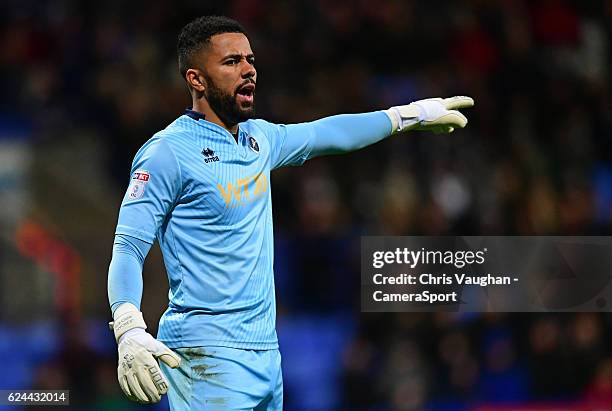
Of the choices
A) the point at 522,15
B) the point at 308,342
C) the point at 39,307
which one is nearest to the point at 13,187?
the point at 39,307

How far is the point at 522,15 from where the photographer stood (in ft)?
30.7

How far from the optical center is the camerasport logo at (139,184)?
3.35 metres

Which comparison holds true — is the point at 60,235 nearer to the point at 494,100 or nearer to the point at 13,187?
the point at 13,187

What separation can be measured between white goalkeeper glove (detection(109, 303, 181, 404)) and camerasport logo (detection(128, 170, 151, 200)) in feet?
1.36

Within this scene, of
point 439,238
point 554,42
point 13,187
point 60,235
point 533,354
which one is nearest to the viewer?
point 439,238

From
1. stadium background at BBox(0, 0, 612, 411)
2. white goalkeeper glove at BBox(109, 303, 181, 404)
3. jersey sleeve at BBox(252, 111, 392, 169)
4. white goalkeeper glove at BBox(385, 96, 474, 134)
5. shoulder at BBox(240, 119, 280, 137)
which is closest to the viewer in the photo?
white goalkeeper glove at BBox(109, 303, 181, 404)

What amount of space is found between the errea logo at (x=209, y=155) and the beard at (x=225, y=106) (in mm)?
171

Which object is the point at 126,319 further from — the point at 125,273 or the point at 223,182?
the point at 223,182

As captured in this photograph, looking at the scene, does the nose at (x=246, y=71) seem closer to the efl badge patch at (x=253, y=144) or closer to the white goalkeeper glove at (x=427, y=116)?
the efl badge patch at (x=253, y=144)

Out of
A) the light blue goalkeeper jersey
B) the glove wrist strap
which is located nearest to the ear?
the light blue goalkeeper jersey

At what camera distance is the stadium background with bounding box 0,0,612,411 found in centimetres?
681

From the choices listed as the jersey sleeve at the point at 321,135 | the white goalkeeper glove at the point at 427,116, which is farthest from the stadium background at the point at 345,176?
the jersey sleeve at the point at 321,135

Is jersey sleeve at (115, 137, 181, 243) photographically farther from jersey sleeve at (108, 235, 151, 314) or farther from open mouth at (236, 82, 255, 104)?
open mouth at (236, 82, 255, 104)

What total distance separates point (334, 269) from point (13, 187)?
252 cm
